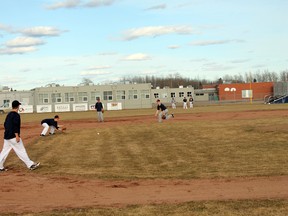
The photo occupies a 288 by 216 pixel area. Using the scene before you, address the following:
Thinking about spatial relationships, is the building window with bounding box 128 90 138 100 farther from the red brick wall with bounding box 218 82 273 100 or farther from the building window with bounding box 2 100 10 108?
the red brick wall with bounding box 218 82 273 100

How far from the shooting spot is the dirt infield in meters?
8.07

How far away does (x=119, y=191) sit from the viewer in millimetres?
9125

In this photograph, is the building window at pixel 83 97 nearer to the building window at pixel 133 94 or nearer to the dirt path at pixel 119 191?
the building window at pixel 133 94

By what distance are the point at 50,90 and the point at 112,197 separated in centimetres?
6944

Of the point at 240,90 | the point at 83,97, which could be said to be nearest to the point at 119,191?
the point at 83,97

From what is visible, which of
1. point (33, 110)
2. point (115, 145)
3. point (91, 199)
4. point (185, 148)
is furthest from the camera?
point (33, 110)

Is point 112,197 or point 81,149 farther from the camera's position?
point 81,149

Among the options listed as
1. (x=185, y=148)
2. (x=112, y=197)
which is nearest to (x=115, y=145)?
(x=185, y=148)

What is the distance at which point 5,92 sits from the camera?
78.3m

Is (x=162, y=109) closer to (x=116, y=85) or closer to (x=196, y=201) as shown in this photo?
(x=196, y=201)

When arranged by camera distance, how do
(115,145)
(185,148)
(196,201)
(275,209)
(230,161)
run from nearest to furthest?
1. (275,209)
2. (196,201)
3. (230,161)
4. (185,148)
5. (115,145)

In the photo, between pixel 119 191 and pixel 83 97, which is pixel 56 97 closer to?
pixel 83 97

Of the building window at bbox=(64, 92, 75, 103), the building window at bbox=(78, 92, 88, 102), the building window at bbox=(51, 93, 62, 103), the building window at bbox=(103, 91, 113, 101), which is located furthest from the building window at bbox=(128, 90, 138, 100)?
the building window at bbox=(51, 93, 62, 103)

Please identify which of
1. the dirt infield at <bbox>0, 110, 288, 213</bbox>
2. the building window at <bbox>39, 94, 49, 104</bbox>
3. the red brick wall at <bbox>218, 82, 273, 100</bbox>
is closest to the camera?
the dirt infield at <bbox>0, 110, 288, 213</bbox>
